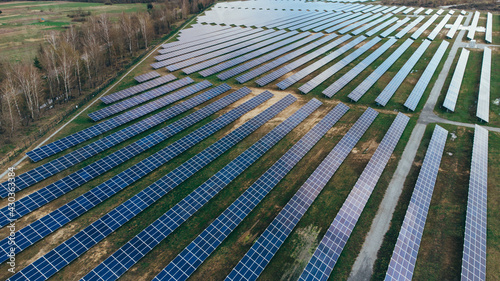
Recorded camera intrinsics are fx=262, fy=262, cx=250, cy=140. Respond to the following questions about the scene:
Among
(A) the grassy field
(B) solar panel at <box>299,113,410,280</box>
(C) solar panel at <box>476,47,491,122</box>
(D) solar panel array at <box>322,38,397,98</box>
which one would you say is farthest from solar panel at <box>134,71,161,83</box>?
(C) solar panel at <box>476,47,491,122</box>

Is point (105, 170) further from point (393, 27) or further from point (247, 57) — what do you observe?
point (393, 27)

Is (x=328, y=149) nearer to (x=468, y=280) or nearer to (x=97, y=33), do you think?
(x=468, y=280)

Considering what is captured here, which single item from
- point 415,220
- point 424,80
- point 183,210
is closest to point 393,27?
point 424,80

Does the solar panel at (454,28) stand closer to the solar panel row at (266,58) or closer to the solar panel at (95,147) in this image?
the solar panel row at (266,58)

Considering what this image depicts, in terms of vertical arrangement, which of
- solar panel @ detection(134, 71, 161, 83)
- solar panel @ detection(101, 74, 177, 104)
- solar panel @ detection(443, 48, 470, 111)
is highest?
solar panel @ detection(443, 48, 470, 111)

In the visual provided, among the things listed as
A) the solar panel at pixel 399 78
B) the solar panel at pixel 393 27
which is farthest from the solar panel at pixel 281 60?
the solar panel at pixel 399 78

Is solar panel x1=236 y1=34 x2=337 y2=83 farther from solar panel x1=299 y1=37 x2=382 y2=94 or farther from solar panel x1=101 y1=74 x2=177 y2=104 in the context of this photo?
solar panel x1=101 y1=74 x2=177 y2=104

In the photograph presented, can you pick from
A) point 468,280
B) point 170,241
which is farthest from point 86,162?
point 468,280
